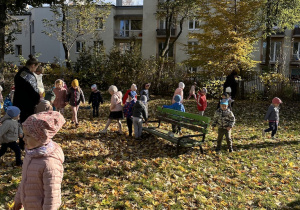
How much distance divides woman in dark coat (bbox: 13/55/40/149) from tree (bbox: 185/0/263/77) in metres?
12.4

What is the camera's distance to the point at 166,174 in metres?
6.16

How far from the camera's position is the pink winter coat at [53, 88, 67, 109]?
33.4 feet

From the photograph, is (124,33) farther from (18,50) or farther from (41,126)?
(41,126)

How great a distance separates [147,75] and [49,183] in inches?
702

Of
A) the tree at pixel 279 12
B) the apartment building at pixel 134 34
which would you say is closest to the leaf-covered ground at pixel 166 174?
the tree at pixel 279 12

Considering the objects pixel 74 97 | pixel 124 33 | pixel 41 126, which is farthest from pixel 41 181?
pixel 124 33

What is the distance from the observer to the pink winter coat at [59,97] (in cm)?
1018

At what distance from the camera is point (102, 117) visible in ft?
40.4

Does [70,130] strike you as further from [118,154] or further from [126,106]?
[118,154]

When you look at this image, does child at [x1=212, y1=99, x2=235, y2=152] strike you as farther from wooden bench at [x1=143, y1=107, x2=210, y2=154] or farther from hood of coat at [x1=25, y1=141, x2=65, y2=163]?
hood of coat at [x1=25, y1=141, x2=65, y2=163]

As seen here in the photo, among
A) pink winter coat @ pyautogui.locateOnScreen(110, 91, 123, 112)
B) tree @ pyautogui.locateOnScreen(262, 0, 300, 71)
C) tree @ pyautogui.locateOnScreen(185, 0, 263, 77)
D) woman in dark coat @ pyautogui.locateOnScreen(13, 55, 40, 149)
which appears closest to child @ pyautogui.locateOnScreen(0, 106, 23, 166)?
woman in dark coat @ pyautogui.locateOnScreen(13, 55, 40, 149)

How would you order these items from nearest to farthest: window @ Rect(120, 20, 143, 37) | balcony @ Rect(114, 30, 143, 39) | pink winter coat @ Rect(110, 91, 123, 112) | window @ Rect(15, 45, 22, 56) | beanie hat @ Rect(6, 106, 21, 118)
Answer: beanie hat @ Rect(6, 106, 21, 118) → pink winter coat @ Rect(110, 91, 123, 112) → balcony @ Rect(114, 30, 143, 39) → window @ Rect(120, 20, 143, 37) → window @ Rect(15, 45, 22, 56)

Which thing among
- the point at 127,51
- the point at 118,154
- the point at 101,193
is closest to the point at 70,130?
the point at 118,154

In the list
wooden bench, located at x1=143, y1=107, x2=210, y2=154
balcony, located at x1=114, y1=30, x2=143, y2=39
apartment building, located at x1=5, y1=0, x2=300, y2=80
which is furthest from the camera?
balcony, located at x1=114, y1=30, x2=143, y2=39
